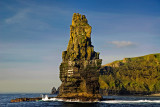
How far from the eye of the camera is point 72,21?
13112cm

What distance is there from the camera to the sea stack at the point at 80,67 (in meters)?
112

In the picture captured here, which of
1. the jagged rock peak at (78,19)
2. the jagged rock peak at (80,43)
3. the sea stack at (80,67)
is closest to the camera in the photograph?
the sea stack at (80,67)

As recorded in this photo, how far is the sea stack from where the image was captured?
369 ft

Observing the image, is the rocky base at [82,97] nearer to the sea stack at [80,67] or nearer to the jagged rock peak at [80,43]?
the sea stack at [80,67]

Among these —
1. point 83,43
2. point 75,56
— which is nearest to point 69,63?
point 75,56

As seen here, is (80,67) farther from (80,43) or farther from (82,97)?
(82,97)

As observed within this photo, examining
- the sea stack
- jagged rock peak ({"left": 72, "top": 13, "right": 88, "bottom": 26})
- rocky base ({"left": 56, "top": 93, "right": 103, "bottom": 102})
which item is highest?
jagged rock peak ({"left": 72, "top": 13, "right": 88, "bottom": 26})

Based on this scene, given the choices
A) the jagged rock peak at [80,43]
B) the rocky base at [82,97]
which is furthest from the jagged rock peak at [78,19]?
the rocky base at [82,97]

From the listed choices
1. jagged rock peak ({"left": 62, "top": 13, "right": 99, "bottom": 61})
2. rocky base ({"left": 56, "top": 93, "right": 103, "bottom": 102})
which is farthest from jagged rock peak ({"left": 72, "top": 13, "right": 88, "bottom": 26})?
rocky base ({"left": 56, "top": 93, "right": 103, "bottom": 102})

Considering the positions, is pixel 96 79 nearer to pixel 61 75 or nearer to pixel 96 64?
pixel 96 64

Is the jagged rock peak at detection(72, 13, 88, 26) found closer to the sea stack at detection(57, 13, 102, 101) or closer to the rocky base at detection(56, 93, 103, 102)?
the sea stack at detection(57, 13, 102, 101)

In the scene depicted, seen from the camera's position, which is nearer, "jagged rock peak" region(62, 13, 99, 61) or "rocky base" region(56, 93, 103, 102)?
"rocky base" region(56, 93, 103, 102)

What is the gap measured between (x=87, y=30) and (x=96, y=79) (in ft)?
89.0

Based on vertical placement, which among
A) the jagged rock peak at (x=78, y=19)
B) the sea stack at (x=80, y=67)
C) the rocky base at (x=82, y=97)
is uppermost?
the jagged rock peak at (x=78, y=19)
